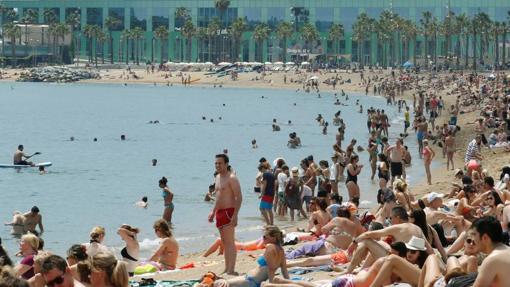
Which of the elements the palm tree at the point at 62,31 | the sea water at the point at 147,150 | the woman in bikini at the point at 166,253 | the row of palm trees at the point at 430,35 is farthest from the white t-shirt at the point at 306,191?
the palm tree at the point at 62,31

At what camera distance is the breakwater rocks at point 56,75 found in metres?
156

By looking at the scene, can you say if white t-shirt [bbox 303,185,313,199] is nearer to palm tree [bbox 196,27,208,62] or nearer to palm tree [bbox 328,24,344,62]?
palm tree [bbox 328,24,344,62]

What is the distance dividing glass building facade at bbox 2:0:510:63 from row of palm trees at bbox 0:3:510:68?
1.35 ft

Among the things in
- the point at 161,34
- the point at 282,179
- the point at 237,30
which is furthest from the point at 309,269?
the point at 161,34

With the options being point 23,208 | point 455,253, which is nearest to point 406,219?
point 455,253

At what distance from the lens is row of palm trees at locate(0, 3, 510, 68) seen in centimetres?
14288

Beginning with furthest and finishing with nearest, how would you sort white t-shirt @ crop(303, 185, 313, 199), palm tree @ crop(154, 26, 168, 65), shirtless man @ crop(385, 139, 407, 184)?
palm tree @ crop(154, 26, 168, 65) → shirtless man @ crop(385, 139, 407, 184) → white t-shirt @ crop(303, 185, 313, 199)

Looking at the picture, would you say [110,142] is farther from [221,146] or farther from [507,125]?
[507,125]

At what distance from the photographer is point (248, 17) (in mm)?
167500

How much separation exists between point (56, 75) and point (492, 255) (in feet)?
492

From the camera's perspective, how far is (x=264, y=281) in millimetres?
13266

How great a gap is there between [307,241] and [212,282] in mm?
4809

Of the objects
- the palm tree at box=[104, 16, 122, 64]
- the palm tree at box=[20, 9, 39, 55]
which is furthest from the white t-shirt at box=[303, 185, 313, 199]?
the palm tree at box=[20, 9, 39, 55]

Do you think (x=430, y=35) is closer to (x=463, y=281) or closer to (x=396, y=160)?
(x=396, y=160)
